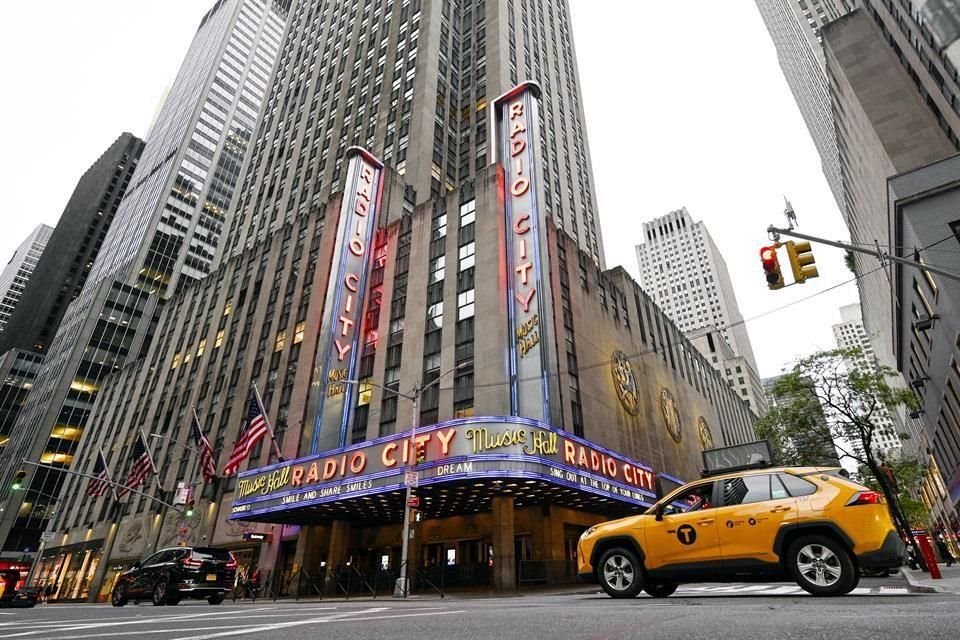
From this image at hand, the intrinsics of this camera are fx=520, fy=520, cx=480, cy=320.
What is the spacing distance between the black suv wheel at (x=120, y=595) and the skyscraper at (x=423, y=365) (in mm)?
10189

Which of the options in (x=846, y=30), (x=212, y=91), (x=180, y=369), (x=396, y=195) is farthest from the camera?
(x=212, y=91)

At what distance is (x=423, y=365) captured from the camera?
35.6 meters

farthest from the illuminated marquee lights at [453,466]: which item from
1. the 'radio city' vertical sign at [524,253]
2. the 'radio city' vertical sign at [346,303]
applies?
the 'radio city' vertical sign at [346,303]

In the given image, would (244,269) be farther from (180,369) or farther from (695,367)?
(695,367)

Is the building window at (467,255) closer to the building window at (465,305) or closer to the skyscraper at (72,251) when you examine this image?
the building window at (465,305)

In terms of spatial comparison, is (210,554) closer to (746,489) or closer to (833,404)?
(746,489)

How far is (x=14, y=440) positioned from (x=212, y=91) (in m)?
83.9

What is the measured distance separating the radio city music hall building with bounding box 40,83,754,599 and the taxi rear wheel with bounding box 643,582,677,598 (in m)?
14.7

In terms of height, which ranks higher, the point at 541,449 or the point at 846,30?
the point at 846,30

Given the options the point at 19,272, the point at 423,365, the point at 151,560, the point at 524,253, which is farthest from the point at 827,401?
the point at 19,272

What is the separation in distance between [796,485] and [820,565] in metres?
1.18

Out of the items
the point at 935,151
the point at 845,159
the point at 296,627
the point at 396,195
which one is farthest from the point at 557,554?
the point at 845,159

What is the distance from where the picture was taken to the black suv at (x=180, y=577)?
53.9 feet

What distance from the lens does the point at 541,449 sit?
26016 mm
